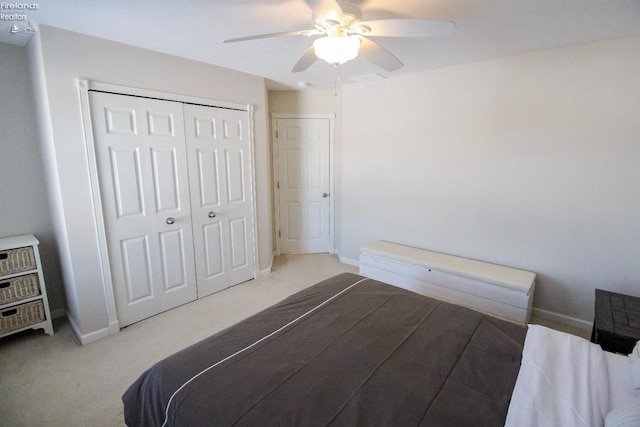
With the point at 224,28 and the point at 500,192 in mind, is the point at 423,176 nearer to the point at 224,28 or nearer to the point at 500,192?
the point at 500,192

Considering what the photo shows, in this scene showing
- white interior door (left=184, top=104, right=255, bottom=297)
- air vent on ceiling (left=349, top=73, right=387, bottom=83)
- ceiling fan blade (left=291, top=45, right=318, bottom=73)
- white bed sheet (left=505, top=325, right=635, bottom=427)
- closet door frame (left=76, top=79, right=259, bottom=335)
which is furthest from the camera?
air vent on ceiling (left=349, top=73, right=387, bottom=83)

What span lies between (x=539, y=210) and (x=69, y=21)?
3.98 metres

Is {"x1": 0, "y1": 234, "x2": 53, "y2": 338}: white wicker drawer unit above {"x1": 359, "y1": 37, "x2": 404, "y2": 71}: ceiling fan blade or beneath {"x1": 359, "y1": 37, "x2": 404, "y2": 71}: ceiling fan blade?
beneath

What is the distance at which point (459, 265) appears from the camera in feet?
9.40

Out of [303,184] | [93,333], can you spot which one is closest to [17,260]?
[93,333]

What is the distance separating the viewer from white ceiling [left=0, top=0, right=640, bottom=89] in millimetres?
1722

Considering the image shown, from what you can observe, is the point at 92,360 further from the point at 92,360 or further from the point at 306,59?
the point at 306,59

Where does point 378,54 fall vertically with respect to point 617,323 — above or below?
above

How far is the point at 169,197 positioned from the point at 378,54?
7.29ft

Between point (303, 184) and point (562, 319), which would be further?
point (303, 184)

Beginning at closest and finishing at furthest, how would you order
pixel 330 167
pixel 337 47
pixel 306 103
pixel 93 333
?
pixel 337 47
pixel 93 333
pixel 306 103
pixel 330 167

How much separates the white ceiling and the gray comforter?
183 cm

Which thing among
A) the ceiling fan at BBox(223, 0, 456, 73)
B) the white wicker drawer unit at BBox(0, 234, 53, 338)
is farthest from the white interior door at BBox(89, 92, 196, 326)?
the ceiling fan at BBox(223, 0, 456, 73)

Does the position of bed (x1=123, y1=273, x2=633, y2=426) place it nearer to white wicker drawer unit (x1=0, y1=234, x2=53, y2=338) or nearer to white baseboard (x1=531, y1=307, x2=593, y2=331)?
white baseboard (x1=531, y1=307, x2=593, y2=331)
